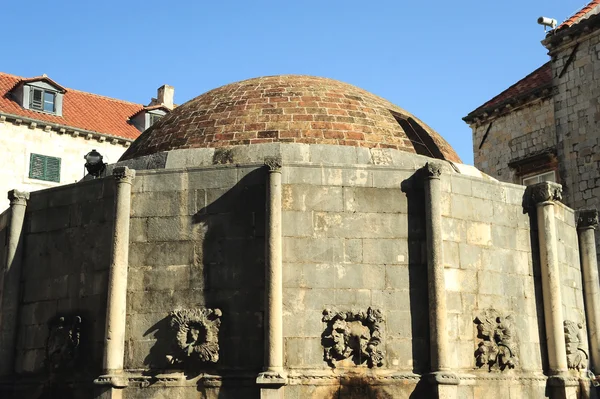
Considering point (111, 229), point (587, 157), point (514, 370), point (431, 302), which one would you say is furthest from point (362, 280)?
point (587, 157)

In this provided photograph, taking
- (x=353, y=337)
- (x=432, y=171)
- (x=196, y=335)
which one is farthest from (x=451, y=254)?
(x=196, y=335)

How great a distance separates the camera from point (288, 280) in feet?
43.0

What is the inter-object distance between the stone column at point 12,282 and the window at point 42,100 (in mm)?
21432

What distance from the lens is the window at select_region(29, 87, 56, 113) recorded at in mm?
35469

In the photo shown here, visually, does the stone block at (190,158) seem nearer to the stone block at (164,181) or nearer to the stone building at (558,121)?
the stone block at (164,181)

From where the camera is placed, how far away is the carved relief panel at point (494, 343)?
535 inches

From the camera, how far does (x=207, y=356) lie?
42.0 ft

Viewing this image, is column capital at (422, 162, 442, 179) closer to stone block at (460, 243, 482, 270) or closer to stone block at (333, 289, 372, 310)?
stone block at (460, 243, 482, 270)

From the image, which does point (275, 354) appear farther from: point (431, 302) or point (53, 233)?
point (53, 233)

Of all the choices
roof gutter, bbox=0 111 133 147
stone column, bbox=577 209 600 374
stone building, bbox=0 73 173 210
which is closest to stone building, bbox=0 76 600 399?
stone column, bbox=577 209 600 374

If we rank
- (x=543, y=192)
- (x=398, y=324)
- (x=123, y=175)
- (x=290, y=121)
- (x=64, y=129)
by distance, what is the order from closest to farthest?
(x=398, y=324) < (x=123, y=175) < (x=543, y=192) < (x=290, y=121) < (x=64, y=129)

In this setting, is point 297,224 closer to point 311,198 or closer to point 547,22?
point 311,198

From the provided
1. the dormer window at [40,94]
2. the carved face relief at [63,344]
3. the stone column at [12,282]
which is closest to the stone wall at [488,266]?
the carved face relief at [63,344]

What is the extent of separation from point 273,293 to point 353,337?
152 centimetres
